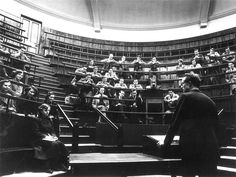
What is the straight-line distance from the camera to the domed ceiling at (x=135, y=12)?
1005 centimetres

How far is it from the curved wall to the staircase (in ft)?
8.11

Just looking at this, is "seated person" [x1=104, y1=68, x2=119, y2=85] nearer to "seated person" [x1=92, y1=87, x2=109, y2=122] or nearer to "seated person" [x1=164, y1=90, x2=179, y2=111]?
"seated person" [x1=92, y1=87, x2=109, y2=122]

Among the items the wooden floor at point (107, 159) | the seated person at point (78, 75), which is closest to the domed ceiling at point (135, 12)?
the seated person at point (78, 75)

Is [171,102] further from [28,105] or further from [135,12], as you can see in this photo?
[135,12]

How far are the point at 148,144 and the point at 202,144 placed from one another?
5.70 ft

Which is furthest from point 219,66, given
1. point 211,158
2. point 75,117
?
point 211,158

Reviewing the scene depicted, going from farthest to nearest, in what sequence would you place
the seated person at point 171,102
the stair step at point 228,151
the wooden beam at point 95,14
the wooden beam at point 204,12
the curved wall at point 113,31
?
1. the wooden beam at point 95,14
2. the wooden beam at point 204,12
3. the curved wall at point 113,31
4. the seated person at point 171,102
5. the stair step at point 228,151

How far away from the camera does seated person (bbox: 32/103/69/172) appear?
3273 millimetres

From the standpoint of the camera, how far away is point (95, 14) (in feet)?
35.3

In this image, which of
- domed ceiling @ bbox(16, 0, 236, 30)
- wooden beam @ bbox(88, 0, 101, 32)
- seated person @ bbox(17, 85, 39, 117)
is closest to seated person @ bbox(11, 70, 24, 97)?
seated person @ bbox(17, 85, 39, 117)

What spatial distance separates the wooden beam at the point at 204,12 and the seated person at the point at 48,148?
9.04 meters

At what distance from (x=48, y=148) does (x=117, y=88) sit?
3.20 m

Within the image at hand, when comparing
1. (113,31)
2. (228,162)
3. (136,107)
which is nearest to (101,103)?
(136,107)

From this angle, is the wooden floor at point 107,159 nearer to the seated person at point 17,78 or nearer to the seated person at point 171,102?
the seated person at point 17,78
